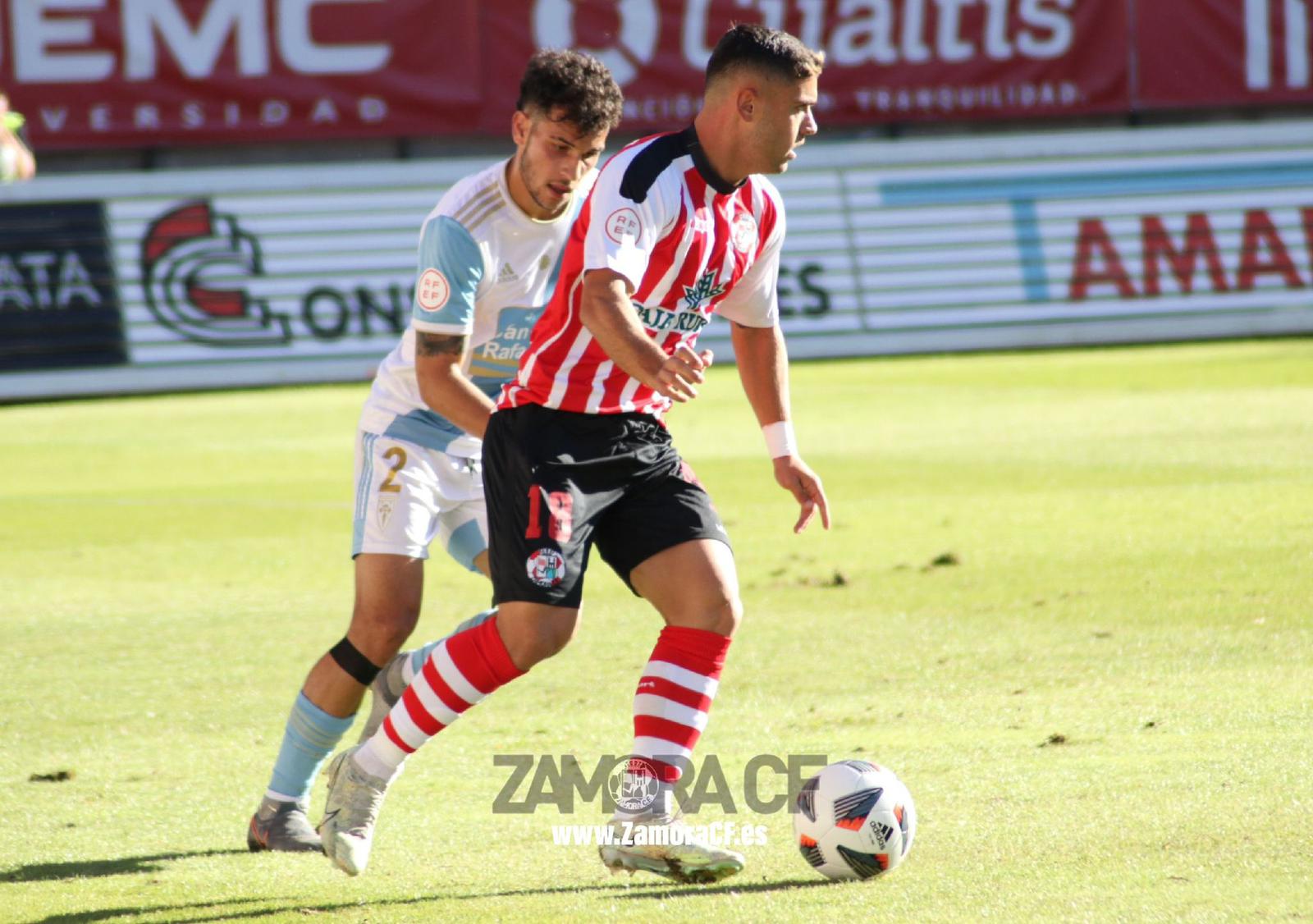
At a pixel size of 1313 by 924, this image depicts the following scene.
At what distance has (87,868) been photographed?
448 cm

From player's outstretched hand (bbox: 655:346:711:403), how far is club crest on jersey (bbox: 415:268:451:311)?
1009 millimetres

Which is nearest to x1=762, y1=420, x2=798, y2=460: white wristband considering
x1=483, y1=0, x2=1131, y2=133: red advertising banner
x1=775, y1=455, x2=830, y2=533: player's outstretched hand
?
x1=775, y1=455, x2=830, y2=533: player's outstretched hand

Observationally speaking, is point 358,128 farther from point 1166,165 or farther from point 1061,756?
point 1061,756

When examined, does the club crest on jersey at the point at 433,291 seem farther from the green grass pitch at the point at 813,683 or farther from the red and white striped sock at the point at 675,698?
the green grass pitch at the point at 813,683

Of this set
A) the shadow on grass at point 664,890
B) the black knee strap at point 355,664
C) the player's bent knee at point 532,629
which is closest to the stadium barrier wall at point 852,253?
the black knee strap at point 355,664

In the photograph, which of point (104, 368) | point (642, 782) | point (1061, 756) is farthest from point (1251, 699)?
point (104, 368)

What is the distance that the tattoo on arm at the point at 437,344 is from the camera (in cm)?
488

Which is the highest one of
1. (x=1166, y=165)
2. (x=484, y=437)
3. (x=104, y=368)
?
(x=484, y=437)

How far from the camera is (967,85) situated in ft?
75.6

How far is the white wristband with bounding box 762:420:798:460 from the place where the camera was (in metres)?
4.82

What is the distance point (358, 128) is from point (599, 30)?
3063mm

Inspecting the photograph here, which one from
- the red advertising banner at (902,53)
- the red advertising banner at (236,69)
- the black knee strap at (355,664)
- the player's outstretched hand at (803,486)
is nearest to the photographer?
the player's outstretched hand at (803,486)

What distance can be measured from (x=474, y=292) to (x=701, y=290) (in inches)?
29.9

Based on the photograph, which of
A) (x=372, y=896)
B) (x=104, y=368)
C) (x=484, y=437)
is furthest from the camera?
(x=104, y=368)
